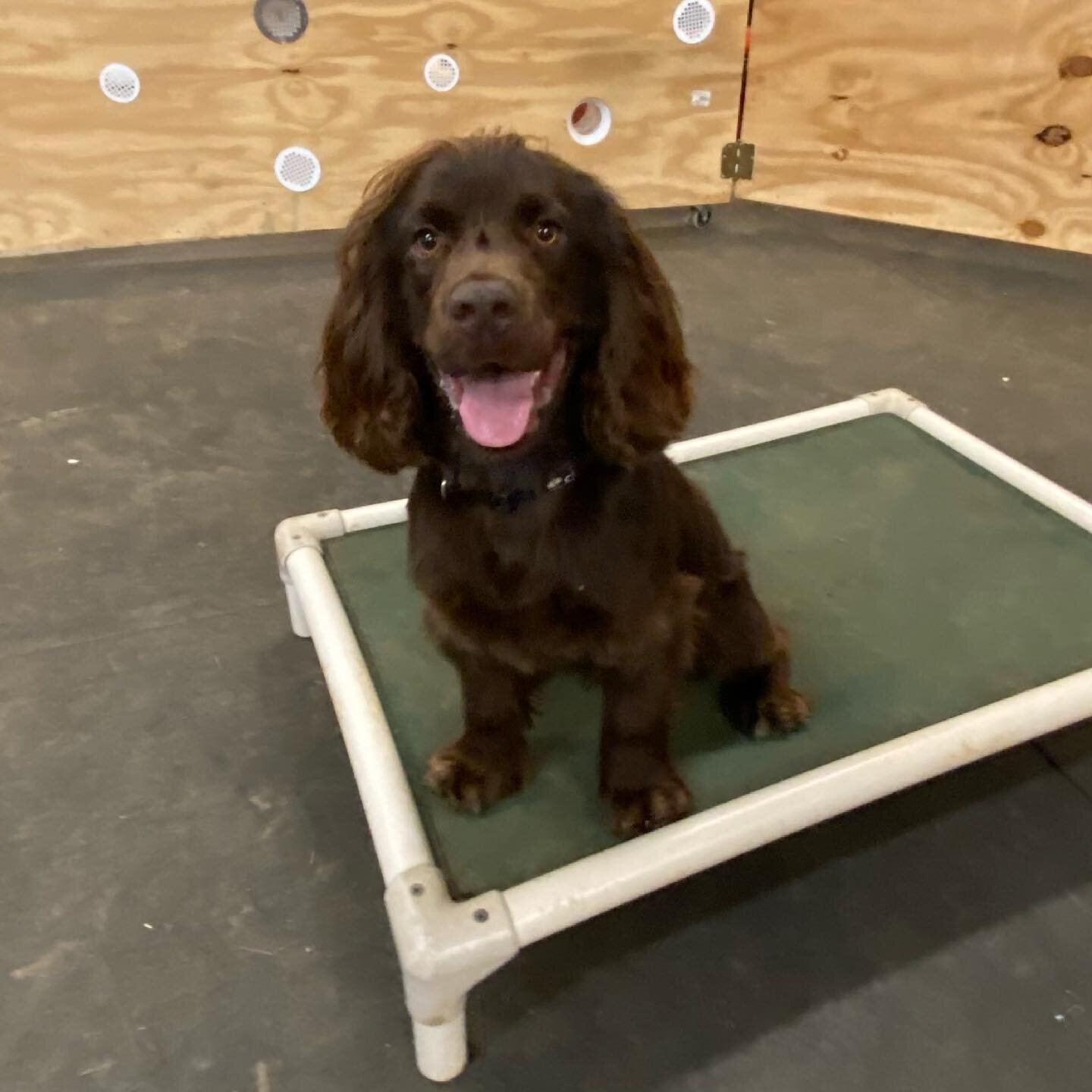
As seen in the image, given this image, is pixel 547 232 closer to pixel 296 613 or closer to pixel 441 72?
pixel 296 613

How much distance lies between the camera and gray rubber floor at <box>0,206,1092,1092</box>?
1319mm

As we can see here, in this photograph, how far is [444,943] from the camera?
1.17 metres

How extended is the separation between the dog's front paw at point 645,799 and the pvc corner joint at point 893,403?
4.19ft

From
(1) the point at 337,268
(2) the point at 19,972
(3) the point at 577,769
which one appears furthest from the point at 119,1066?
(1) the point at 337,268

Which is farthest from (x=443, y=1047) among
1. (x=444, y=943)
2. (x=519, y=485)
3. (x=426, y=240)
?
(x=426, y=240)

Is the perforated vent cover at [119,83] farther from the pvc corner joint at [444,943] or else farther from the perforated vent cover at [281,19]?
the pvc corner joint at [444,943]

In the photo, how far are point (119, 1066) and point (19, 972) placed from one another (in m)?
0.22

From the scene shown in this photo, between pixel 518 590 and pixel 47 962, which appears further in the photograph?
pixel 47 962

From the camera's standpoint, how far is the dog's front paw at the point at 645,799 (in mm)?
1385

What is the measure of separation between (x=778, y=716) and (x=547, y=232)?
30.2 inches

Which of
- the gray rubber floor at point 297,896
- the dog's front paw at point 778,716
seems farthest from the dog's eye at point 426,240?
the gray rubber floor at point 297,896

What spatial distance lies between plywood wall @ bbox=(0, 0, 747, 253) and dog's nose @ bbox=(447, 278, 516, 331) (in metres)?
2.72

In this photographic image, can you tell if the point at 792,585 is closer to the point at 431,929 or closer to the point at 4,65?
the point at 431,929

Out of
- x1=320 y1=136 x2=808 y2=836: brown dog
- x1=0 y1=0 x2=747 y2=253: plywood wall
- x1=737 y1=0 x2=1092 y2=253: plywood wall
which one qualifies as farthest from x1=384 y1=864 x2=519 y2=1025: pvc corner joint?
x1=737 y1=0 x2=1092 y2=253: plywood wall
